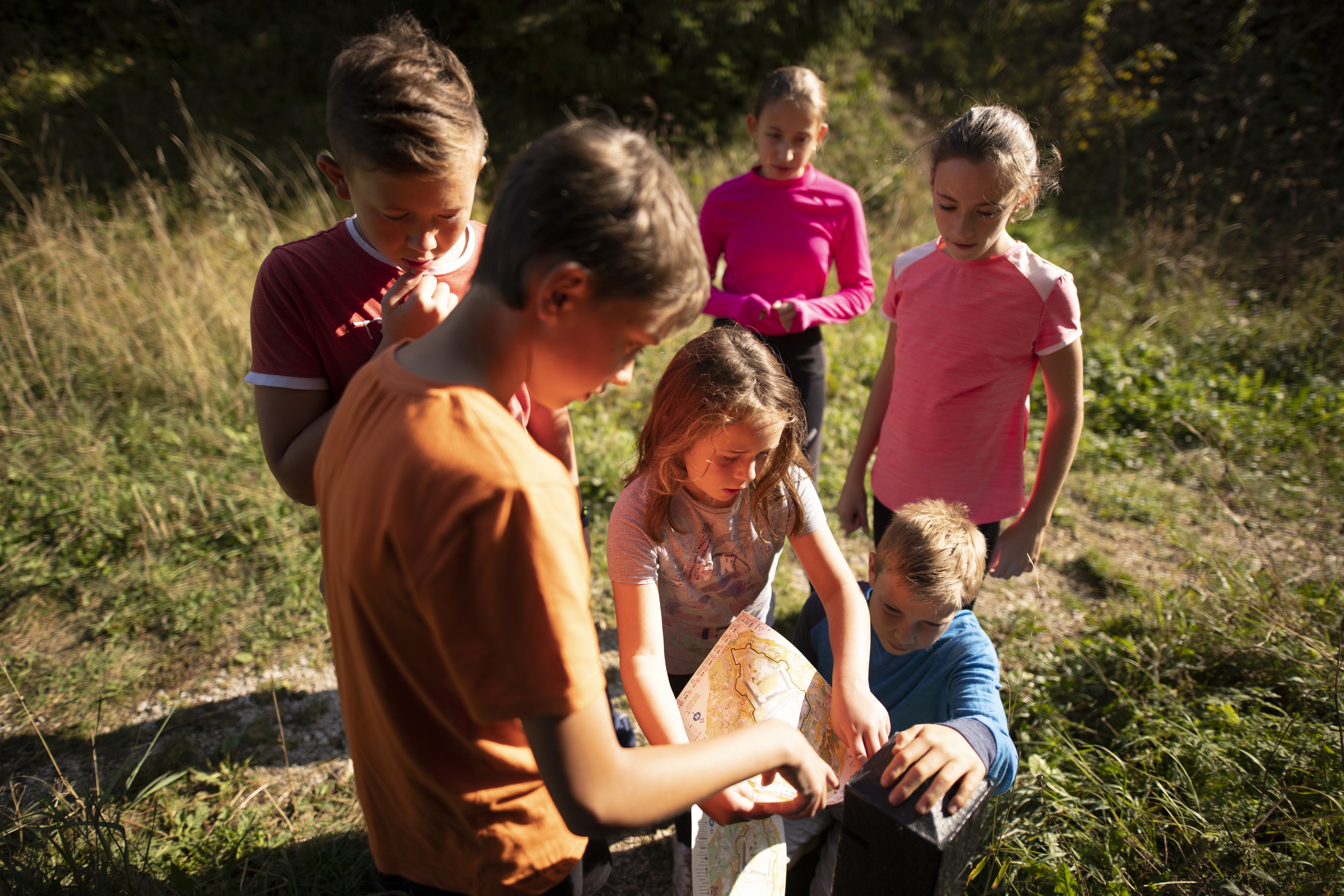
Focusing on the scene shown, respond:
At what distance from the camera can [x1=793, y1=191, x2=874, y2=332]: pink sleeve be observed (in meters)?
3.08

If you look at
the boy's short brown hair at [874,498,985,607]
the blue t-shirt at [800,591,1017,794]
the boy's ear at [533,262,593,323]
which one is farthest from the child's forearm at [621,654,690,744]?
the boy's ear at [533,262,593,323]

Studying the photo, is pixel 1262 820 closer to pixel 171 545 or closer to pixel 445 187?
pixel 445 187

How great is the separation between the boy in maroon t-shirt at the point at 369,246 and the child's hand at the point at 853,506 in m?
1.26

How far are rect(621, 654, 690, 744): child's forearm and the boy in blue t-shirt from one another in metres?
0.39

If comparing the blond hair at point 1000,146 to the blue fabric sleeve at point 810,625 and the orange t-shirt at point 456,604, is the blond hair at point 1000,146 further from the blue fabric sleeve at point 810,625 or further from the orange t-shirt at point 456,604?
the orange t-shirt at point 456,604

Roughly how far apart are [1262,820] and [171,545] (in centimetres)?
423

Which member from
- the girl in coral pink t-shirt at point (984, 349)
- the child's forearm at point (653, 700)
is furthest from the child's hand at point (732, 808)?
the girl in coral pink t-shirt at point (984, 349)

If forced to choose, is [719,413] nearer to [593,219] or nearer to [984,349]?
[593,219]

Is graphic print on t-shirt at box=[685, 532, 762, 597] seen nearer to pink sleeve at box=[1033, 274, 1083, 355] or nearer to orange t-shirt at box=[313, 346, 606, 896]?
orange t-shirt at box=[313, 346, 606, 896]

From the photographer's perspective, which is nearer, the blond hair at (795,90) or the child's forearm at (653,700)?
the child's forearm at (653,700)

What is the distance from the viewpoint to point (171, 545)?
3510mm

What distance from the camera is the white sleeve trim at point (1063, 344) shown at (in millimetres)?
2100

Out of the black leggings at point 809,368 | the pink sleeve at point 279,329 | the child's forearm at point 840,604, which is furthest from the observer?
the black leggings at point 809,368

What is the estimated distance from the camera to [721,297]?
314 centimetres
